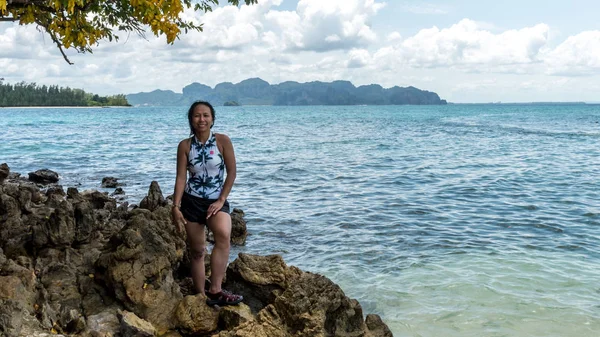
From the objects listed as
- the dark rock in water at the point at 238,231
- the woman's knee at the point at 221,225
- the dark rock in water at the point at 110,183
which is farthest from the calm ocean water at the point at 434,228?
the woman's knee at the point at 221,225

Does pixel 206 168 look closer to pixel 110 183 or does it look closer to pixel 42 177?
pixel 110 183

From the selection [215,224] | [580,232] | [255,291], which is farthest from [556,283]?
[215,224]

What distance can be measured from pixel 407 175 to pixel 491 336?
53.0 feet

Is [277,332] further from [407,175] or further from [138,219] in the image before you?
[407,175]

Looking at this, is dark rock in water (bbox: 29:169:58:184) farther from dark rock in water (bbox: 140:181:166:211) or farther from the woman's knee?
the woman's knee

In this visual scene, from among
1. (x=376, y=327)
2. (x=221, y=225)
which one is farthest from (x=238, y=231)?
(x=376, y=327)

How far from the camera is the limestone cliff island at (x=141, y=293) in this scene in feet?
18.5

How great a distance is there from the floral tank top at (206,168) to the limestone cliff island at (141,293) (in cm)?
110

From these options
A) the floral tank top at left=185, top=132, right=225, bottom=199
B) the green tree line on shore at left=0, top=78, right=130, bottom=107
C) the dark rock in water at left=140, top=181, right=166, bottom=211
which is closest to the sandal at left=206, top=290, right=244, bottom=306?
the floral tank top at left=185, top=132, right=225, bottom=199

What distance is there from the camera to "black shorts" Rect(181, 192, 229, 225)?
6273mm

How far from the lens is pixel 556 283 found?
9516 millimetres

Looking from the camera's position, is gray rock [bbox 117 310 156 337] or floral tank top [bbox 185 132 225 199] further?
floral tank top [bbox 185 132 225 199]

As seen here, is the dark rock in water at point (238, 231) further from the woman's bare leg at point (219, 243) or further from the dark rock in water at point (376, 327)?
the dark rock in water at point (376, 327)

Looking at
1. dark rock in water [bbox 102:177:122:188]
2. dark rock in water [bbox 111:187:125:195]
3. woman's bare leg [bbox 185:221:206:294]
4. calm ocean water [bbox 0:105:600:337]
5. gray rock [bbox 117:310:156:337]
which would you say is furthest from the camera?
dark rock in water [bbox 102:177:122:188]
